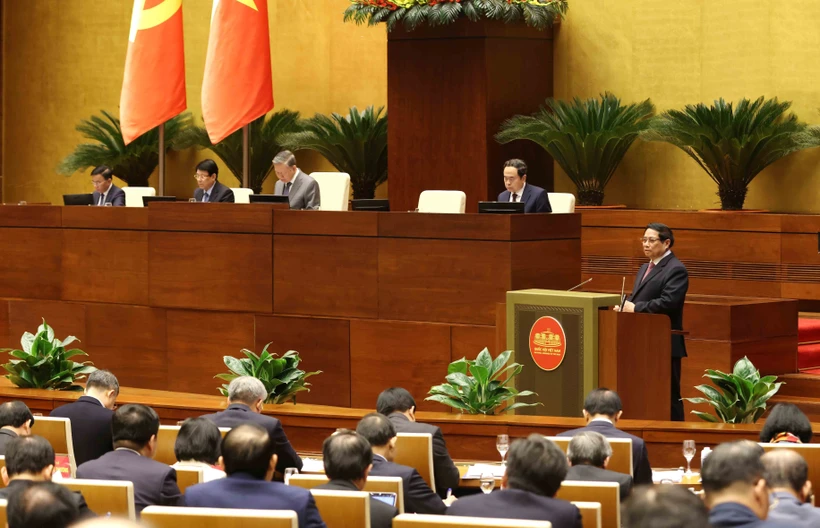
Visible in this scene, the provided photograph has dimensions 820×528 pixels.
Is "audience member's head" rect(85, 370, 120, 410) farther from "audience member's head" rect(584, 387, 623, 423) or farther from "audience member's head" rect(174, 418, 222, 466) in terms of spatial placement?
"audience member's head" rect(584, 387, 623, 423)

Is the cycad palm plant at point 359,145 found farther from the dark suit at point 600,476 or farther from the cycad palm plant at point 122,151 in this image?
the dark suit at point 600,476

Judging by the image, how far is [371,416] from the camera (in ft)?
16.6

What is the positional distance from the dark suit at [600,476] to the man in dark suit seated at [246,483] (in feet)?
3.83

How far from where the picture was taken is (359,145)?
13.6m

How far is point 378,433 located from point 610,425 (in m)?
1.22

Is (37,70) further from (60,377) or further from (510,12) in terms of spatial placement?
(60,377)

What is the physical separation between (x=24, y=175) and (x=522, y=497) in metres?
14.0

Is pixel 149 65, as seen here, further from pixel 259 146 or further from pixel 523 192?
pixel 523 192

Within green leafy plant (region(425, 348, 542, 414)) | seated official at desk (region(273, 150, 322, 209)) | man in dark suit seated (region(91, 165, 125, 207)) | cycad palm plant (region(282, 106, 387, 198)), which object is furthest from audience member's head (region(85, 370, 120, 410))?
cycad palm plant (region(282, 106, 387, 198))

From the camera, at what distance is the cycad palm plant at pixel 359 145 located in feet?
44.6

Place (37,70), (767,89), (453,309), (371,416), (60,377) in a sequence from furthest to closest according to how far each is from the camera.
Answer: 1. (37,70)
2. (767,89)
3. (453,309)
4. (60,377)
5. (371,416)

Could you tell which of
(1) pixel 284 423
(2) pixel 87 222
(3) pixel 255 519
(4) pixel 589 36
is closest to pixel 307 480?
(3) pixel 255 519

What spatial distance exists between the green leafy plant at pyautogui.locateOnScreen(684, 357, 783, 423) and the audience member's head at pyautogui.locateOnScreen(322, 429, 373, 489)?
300 centimetres

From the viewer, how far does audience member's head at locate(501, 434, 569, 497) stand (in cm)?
402
